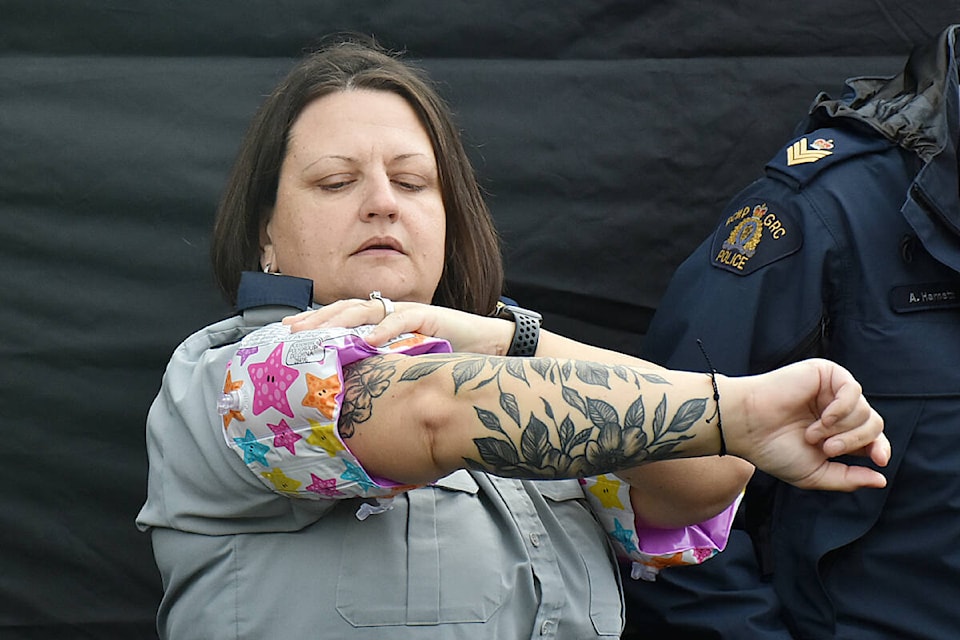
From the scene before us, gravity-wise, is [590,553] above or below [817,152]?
below

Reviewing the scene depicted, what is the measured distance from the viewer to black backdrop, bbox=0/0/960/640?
2107mm

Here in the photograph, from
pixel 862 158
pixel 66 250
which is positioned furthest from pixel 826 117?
pixel 66 250

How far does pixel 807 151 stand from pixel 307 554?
1.03 meters

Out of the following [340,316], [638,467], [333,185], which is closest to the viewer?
[340,316]

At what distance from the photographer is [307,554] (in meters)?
1.44

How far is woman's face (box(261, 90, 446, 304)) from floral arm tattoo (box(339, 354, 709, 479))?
38 cm

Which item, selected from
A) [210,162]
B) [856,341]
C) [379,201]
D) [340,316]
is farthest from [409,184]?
[856,341]

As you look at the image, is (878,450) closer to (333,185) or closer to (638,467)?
(638,467)

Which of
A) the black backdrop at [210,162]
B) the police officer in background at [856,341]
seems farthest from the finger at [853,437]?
the black backdrop at [210,162]

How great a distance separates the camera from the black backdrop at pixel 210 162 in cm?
211

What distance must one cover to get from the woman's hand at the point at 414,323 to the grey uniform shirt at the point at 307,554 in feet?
0.46

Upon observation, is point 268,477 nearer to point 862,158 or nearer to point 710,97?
point 862,158

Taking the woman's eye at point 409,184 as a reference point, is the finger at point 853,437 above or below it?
below

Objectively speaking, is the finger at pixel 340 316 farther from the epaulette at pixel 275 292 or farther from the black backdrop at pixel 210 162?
the black backdrop at pixel 210 162
